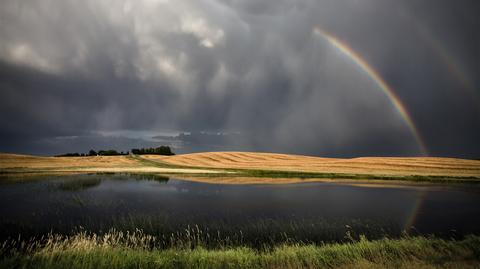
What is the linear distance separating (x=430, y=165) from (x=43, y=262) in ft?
225

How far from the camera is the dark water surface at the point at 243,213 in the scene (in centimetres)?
1496

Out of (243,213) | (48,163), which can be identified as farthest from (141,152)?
(243,213)

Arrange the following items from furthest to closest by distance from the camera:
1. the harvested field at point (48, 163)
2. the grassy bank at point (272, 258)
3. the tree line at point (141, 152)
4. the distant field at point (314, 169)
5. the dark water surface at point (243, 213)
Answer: the tree line at point (141, 152) → the harvested field at point (48, 163) → the distant field at point (314, 169) → the dark water surface at point (243, 213) → the grassy bank at point (272, 258)

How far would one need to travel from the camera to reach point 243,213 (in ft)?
62.5

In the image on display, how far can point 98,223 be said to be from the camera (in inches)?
634

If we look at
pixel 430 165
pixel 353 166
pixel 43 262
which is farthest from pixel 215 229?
pixel 430 165

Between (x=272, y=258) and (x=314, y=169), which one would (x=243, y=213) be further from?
(x=314, y=169)

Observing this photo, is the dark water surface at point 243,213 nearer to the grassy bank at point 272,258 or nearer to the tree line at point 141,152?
the grassy bank at point 272,258

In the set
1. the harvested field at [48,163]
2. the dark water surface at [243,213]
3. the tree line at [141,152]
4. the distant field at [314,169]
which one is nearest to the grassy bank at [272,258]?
the dark water surface at [243,213]

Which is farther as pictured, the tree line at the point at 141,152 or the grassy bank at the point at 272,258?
the tree line at the point at 141,152

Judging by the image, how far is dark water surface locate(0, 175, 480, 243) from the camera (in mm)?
14961

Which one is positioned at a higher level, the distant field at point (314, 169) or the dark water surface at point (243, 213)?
the distant field at point (314, 169)

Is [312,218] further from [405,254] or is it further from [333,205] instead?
[405,254]

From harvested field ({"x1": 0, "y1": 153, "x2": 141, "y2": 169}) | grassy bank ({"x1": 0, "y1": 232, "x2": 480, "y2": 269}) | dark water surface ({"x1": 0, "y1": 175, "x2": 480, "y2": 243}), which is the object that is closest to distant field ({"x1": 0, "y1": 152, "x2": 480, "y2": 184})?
harvested field ({"x1": 0, "y1": 153, "x2": 141, "y2": 169})
